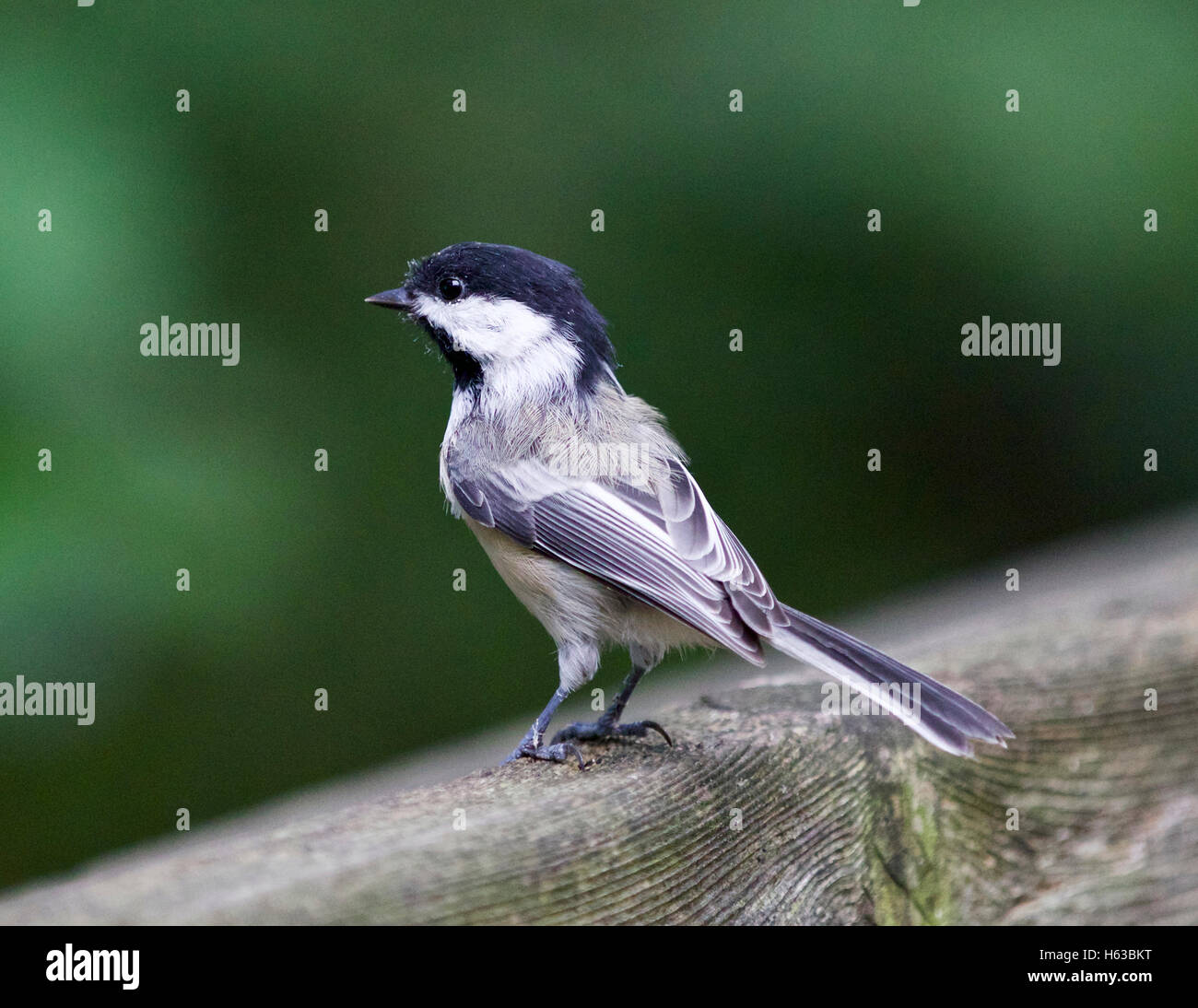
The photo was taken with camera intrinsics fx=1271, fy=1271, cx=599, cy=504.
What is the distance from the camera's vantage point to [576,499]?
272 centimetres

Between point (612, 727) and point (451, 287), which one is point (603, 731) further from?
point (451, 287)

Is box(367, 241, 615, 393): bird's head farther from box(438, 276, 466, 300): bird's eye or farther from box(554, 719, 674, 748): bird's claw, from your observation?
box(554, 719, 674, 748): bird's claw

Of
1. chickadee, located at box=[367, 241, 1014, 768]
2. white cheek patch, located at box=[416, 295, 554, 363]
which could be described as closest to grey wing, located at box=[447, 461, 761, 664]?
chickadee, located at box=[367, 241, 1014, 768]

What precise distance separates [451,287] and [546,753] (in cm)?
129

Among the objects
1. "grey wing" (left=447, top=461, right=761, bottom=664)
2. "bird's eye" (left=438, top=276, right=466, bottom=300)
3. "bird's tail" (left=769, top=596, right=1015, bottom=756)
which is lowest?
"bird's tail" (left=769, top=596, right=1015, bottom=756)

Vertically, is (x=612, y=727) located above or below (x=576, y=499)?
below

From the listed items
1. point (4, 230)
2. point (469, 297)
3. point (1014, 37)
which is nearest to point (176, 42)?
point (4, 230)

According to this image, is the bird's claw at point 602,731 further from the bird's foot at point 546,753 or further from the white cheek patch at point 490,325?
the white cheek patch at point 490,325

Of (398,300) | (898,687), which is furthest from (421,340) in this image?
(898,687)

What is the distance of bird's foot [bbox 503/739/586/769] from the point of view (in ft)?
7.33

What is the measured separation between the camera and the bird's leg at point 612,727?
2416 mm

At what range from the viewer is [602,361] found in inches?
120

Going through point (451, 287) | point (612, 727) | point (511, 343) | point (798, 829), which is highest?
point (451, 287)

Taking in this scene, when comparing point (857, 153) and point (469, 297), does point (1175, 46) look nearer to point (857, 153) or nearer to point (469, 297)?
point (857, 153)
